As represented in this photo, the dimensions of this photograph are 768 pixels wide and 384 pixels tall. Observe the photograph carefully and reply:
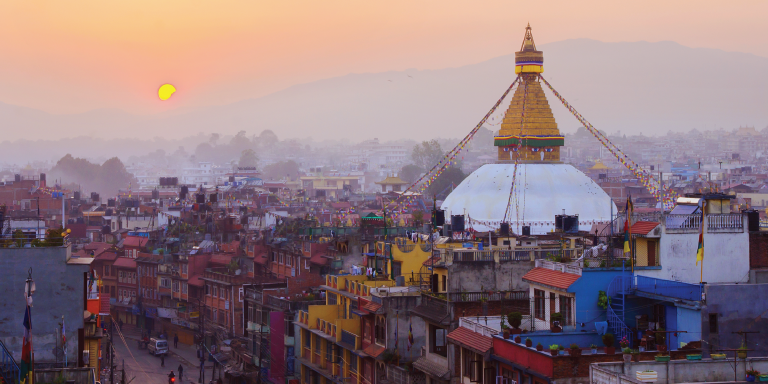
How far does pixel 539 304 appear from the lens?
89.9 ft

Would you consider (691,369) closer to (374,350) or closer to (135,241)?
(374,350)

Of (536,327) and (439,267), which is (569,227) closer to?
(439,267)

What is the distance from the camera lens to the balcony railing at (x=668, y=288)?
24125 millimetres

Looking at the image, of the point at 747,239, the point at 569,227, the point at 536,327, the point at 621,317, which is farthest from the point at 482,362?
the point at 569,227

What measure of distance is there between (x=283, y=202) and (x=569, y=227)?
70.1 m

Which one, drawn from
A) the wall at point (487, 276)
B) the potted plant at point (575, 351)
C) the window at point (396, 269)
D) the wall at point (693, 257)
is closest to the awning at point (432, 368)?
the wall at point (487, 276)

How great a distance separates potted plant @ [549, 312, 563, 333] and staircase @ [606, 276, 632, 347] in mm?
1072

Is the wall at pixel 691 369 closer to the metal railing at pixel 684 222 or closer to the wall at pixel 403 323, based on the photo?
the metal railing at pixel 684 222

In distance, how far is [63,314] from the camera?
24.4 metres

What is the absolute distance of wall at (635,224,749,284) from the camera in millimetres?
26594

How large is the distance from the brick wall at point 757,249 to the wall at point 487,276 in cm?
684

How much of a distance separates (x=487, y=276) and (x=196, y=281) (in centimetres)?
3285

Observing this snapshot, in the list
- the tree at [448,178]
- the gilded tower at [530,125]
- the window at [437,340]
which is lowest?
the window at [437,340]

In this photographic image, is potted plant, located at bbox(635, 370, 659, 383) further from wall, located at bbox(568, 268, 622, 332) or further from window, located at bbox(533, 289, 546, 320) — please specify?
window, located at bbox(533, 289, 546, 320)
